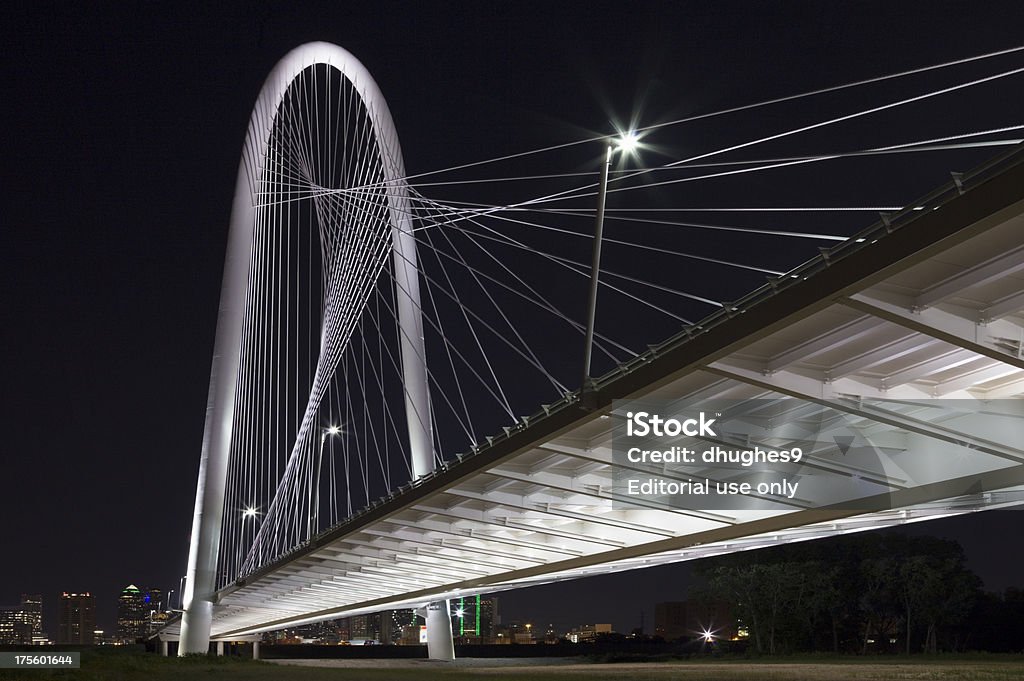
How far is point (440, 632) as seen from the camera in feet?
197

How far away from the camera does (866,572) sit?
227 feet

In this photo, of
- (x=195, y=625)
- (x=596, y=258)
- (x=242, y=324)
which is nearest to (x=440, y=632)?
(x=195, y=625)

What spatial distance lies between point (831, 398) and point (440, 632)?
47493mm

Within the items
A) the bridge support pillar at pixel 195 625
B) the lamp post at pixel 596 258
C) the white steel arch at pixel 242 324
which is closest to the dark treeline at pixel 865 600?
the white steel arch at pixel 242 324

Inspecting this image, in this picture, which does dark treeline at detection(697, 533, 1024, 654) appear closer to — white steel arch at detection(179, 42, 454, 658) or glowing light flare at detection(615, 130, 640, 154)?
white steel arch at detection(179, 42, 454, 658)

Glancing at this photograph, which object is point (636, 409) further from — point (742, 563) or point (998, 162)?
point (742, 563)

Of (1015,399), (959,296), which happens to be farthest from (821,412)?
(959,296)

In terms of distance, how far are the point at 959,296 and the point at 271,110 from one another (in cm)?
3937

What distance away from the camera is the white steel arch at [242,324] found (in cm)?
4622

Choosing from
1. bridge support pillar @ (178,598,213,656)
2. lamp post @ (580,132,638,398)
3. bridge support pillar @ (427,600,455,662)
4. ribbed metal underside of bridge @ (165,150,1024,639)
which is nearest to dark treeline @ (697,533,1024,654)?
bridge support pillar @ (427,600,455,662)

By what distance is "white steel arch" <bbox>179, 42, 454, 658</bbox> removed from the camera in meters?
46.2

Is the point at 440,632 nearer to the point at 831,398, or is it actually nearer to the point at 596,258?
the point at 596,258

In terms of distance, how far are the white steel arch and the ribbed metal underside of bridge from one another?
44.4ft

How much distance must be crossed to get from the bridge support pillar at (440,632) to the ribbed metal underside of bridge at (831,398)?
26.2 metres
